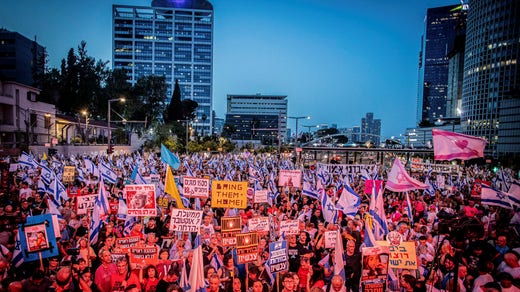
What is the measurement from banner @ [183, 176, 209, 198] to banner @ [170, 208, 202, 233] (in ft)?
7.09

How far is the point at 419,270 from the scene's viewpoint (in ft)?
22.5

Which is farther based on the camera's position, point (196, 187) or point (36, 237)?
point (196, 187)

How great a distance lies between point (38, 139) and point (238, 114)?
430 ft

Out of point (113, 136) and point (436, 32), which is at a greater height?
point (436, 32)

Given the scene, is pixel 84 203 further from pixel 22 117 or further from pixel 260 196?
pixel 22 117

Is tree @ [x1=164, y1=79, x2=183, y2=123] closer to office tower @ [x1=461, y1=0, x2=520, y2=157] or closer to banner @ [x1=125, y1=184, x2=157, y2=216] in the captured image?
banner @ [x1=125, y1=184, x2=157, y2=216]

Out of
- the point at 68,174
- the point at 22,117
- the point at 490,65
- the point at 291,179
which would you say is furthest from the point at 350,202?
the point at 490,65

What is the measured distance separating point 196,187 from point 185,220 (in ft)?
7.46

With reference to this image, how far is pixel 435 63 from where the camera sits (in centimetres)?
18988

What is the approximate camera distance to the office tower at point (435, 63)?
18500 cm

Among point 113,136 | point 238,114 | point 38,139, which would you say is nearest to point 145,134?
point 113,136

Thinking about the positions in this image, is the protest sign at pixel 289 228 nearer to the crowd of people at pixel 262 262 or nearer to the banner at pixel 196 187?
the crowd of people at pixel 262 262

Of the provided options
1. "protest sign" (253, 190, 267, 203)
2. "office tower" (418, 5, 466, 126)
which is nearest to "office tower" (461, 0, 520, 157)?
"office tower" (418, 5, 466, 126)

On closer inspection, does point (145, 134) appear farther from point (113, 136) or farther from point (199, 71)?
point (199, 71)
